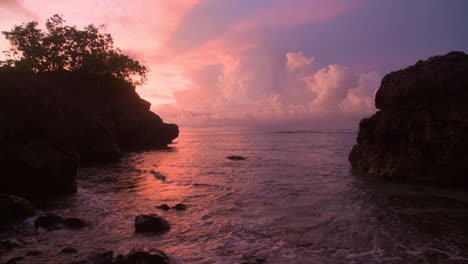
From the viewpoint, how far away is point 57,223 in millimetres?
9797

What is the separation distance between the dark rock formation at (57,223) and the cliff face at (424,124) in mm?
18037

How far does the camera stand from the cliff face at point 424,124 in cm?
1681

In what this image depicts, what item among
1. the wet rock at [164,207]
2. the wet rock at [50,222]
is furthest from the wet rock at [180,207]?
the wet rock at [50,222]

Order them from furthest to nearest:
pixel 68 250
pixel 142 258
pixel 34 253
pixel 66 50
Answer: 1. pixel 66 50
2. pixel 68 250
3. pixel 34 253
4. pixel 142 258

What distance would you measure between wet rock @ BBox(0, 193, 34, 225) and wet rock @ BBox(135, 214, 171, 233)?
4.39m

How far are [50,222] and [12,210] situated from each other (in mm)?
1624

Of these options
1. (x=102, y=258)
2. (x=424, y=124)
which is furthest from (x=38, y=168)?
(x=424, y=124)

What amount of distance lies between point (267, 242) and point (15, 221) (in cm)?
869

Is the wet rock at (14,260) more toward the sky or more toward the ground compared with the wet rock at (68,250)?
more toward the sky

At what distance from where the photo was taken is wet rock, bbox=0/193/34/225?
32.5 feet

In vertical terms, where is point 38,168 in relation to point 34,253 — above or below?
above

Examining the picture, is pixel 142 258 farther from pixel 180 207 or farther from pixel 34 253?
pixel 180 207

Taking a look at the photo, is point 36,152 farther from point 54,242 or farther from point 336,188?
point 336,188

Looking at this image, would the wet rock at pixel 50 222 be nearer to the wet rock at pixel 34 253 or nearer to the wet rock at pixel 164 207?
the wet rock at pixel 34 253
